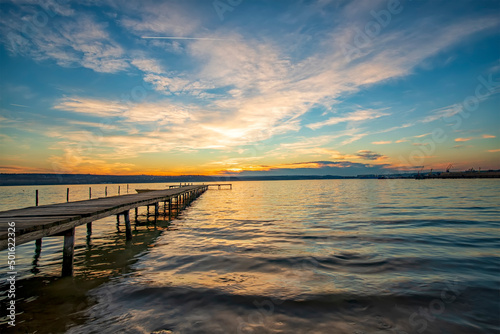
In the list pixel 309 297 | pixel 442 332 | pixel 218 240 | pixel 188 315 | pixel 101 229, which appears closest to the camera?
pixel 442 332

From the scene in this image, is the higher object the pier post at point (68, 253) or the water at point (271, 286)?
the pier post at point (68, 253)

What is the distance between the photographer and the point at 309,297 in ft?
19.3

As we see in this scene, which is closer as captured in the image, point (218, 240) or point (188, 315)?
point (188, 315)

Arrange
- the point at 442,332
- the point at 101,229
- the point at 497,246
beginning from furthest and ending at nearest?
the point at 101,229, the point at 497,246, the point at 442,332

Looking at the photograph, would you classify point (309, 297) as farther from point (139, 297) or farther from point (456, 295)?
point (139, 297)

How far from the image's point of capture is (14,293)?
20.5ft

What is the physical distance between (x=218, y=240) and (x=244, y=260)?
3640mm

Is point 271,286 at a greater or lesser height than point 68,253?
lesser

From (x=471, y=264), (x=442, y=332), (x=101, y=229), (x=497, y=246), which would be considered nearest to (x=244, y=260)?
(x=442, y=332)

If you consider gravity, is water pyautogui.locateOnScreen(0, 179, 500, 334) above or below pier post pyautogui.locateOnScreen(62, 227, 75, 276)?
below

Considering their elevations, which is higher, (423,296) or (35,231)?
(35,231)

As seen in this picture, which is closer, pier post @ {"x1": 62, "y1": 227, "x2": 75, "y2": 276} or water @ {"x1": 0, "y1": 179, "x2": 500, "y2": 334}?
water @ {"x1": 0, "y1": 179, "x2": 500, "y2": 334}

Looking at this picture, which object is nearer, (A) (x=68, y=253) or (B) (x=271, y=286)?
(B) (x=271, y=286)

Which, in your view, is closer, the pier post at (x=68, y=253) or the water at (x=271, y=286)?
the water at (x=271, y=286)
